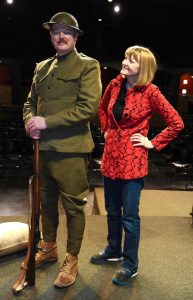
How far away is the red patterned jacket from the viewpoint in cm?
232

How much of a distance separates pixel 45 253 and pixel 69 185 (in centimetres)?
56

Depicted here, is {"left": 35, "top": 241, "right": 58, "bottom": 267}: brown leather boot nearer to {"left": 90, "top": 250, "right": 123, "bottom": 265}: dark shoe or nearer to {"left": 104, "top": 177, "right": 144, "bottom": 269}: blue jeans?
{"left": 90, "top": 250, "right": 123, "bottom": 265}: dark shoe

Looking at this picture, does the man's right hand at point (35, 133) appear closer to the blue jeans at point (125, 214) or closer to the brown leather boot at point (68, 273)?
the blue jeans at point (125, 214)

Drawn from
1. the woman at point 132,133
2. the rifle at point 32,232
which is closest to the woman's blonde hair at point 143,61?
the woman at point 132,133

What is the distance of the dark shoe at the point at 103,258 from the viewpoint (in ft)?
8.72

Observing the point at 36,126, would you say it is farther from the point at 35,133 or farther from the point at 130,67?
the point at 130,67

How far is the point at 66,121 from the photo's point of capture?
2217 mm

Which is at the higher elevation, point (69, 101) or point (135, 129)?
point (69, 101)

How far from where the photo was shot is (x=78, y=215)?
7.76 ft

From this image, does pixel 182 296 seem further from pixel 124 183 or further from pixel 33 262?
pixel 33 262

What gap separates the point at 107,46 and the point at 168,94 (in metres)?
3.79

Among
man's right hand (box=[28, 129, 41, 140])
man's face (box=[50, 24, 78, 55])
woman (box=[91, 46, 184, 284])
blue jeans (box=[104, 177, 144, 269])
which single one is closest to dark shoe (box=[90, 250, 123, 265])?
blue jeans (box=[104, 177, 144, 269])

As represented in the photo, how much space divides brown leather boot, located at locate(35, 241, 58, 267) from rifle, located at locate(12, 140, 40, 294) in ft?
0.86

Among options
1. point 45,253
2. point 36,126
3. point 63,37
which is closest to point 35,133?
point 36,126
